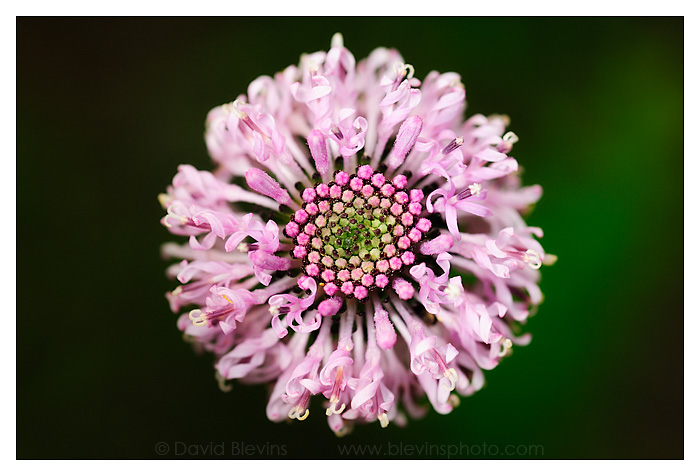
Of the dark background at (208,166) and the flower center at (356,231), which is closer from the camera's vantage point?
the flower center at (356,231)

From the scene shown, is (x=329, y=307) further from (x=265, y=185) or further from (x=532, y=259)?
(x=532, y=259)

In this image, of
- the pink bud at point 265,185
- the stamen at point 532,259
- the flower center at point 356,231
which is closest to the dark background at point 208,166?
the stamen at point 532,259

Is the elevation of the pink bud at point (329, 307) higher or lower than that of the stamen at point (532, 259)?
lower

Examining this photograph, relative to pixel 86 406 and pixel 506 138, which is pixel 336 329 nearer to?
pixel 506 138

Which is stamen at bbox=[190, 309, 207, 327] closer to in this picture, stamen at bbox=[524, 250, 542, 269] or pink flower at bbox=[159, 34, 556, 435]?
pink flower at bbox=[159, 34, 556, 435]

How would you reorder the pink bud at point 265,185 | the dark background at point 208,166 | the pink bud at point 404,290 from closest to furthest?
the pink bud at point 404,290 → the pink bud at point 265,185 → the dark background at point 208,166

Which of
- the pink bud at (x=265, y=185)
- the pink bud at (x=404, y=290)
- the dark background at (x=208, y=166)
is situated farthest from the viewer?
the dark background at (x=208, y=166)

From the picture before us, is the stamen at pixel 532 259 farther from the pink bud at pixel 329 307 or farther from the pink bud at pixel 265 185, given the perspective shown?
the pink bud at pixel 265 185

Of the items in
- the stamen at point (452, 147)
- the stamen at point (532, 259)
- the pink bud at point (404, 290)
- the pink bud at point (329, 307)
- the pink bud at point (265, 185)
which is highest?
the stamen at point (452, 147)
